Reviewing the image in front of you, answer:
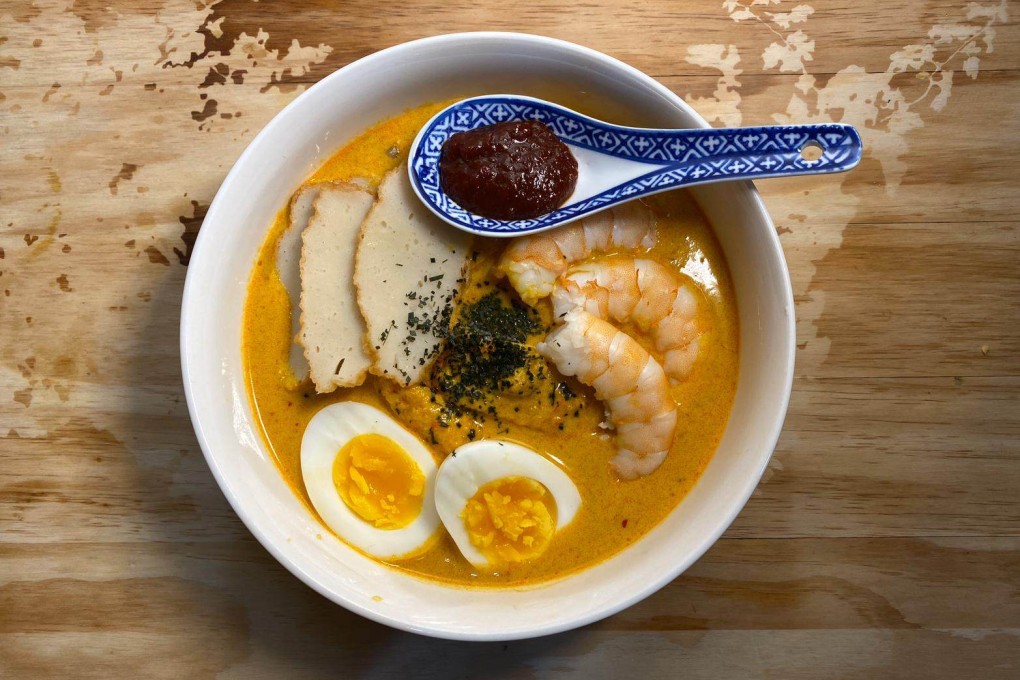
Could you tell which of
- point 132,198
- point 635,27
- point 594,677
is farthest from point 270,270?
point 594,677

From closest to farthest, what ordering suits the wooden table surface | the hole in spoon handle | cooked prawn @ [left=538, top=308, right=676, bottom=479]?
the hole in spoon handle < cooked prawn @ [left=538, top=308, right=676, bottom=479] < the wooden table surface

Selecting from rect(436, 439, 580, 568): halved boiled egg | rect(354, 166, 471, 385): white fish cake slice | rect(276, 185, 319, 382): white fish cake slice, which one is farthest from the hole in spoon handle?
rect(276, 185, 319, 382): white fish cake slice

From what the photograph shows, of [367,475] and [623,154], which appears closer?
[623,154]

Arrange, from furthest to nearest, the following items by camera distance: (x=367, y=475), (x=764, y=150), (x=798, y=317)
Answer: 1. (x=798, y=317)
2. (x=367, y=475)
3. (x=764, y=150)

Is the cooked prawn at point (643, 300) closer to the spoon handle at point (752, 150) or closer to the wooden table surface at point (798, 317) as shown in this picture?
the spoon handle at point (752, 150)

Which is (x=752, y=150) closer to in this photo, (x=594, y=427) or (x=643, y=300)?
(x=643, y=300)

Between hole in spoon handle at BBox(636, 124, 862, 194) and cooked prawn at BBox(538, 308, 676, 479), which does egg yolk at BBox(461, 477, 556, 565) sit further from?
hole in spoon handle at BBox(636, 124, 862, 194)

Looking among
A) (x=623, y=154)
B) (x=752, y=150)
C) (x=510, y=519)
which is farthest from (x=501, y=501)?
(x=752, y=150)
